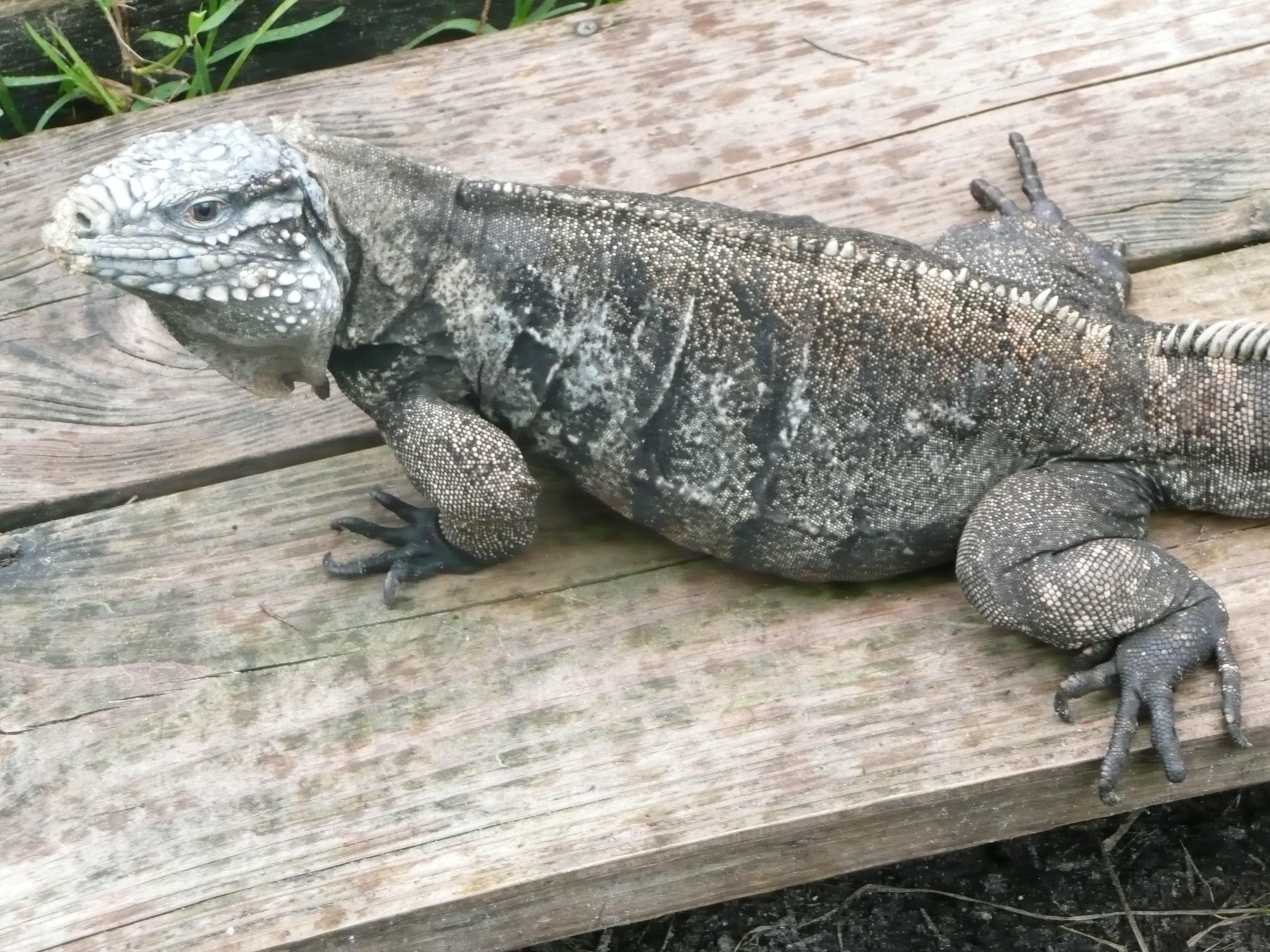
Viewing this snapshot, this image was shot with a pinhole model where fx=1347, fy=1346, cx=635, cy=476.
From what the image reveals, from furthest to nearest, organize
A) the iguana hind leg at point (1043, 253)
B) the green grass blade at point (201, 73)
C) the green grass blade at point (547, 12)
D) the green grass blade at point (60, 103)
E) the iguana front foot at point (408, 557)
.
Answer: the green grass blade at point (547, 12), the green grass blade at point (60, 103), the green grass blade at point (201, 73), the iguana hind leg at point (1043, 253), the iguana front foot at point (408, 557)

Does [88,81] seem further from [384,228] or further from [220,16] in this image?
[384,228]

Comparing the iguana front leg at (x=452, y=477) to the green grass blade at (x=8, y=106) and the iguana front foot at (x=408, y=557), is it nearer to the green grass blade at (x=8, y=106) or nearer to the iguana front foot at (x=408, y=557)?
the iguana front foot at (x=408, y=557)

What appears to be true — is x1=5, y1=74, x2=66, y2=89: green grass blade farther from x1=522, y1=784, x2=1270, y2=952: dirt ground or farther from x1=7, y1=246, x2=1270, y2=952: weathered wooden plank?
x1=522, y1=784, x2=1270, y2=952: dirt ground

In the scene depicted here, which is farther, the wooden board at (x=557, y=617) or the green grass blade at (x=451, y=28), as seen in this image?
the green grass blade at (x=451, y=28)

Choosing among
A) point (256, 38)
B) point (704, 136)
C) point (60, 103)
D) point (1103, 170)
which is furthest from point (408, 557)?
point (60, 103)

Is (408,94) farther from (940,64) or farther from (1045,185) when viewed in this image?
(1045,185)

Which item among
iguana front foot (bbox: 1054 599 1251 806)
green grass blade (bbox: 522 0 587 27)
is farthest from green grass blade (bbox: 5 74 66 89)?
iguana front foot (bbox: 1054 599 1251 806)

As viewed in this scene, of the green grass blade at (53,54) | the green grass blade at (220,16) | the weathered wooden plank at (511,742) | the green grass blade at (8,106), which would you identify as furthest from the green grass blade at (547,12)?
the weathered wooden plank at (511,742)
